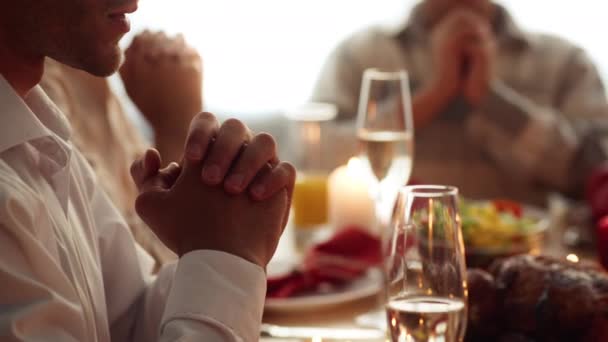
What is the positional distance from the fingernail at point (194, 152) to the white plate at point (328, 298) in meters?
0.44

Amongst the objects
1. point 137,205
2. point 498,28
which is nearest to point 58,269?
point 137,205

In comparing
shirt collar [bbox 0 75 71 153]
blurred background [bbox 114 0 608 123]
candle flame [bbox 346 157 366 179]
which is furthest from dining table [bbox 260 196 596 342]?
blurred background [bbox 114 0 608 123]

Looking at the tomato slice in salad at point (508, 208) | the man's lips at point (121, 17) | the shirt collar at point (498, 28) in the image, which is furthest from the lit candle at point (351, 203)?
the shirt collar at point (498, 28)

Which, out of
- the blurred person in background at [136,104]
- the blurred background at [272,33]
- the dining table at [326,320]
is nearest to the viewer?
the dining table at [326,320]

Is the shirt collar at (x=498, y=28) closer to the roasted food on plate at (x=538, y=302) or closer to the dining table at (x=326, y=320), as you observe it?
the dining table at (x=326, y=320)

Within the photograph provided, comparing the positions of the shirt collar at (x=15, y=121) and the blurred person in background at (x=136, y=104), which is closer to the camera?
the shirt collar at (x=15, y=121)

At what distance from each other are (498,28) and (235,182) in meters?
2.09

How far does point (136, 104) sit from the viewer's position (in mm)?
1508

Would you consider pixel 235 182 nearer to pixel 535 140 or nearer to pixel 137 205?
pixel 137 205

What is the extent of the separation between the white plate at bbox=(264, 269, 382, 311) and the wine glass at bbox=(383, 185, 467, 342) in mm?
381

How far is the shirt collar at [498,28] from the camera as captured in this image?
2.76 meters

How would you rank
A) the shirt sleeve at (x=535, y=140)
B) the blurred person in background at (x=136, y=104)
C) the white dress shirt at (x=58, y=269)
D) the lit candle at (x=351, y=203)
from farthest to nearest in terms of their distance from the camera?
the shirt sleeve at (x=535, y=140) < the lit candle at (x=351, y=203) < the blurred person in background at (x=136, y=104) < the white dress shirt at (x=58, y=269)

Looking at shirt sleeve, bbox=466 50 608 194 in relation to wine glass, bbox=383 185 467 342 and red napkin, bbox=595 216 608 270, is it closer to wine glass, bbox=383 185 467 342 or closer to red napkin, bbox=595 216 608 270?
red napkin, bbox=595 216 608 270

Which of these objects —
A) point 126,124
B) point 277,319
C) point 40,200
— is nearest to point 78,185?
point 40,200
